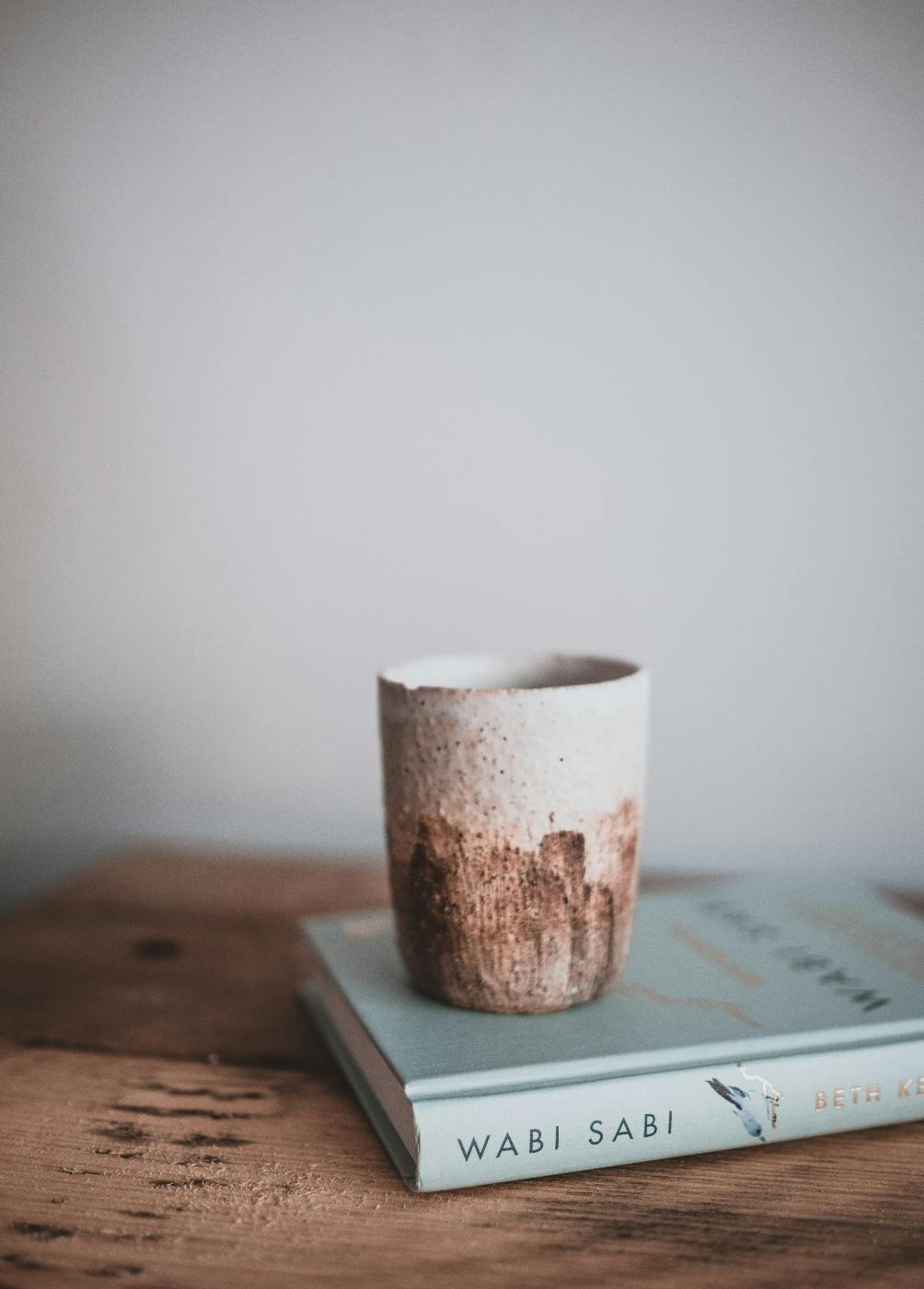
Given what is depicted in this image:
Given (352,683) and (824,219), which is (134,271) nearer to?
(352,683)

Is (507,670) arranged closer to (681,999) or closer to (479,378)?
(681,999)

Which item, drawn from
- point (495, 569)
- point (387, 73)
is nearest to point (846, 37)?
point (387, 73)

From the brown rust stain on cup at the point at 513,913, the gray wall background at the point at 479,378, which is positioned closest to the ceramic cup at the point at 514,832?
the brown rust stain on cup at the point at 513,913

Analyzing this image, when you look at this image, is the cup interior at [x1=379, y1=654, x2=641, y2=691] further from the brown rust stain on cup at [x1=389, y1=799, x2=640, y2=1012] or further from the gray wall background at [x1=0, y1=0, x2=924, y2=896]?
the gray wall background at [x1=0, y1=0, x2=924, y2=896]

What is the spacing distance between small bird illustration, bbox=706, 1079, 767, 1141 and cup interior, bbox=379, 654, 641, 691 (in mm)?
218

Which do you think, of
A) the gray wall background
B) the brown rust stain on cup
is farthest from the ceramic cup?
the gray wall background

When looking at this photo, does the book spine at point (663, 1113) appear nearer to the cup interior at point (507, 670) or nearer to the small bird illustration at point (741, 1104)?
the small bird illustration at point (741, 1104)

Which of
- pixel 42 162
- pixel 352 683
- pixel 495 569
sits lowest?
pixel 352 683

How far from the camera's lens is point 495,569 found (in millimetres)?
900

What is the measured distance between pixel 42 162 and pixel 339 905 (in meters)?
0.71

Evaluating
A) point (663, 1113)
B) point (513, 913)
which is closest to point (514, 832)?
point (513, 913)

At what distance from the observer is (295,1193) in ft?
1.42

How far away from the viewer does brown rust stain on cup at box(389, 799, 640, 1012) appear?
19.4 inches

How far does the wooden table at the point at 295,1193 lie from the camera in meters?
0.38
